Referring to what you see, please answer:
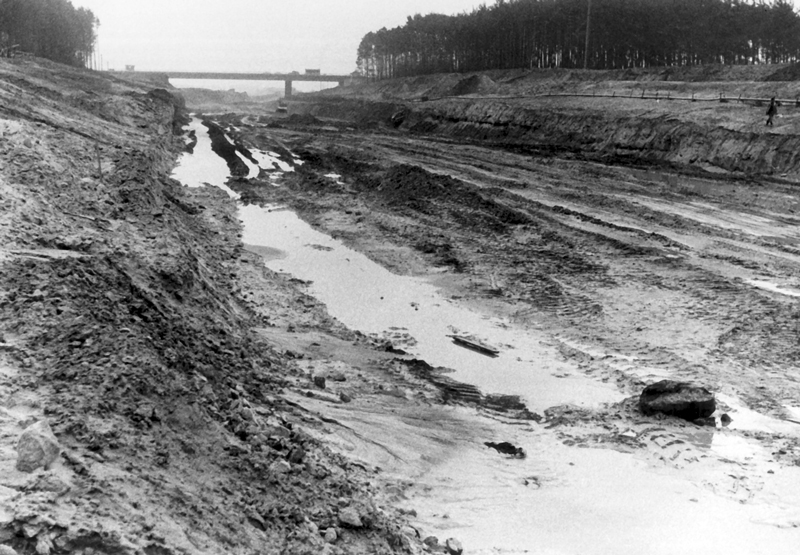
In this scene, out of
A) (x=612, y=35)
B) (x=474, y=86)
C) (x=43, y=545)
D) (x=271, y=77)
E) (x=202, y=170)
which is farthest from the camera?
(x=271, y=77)

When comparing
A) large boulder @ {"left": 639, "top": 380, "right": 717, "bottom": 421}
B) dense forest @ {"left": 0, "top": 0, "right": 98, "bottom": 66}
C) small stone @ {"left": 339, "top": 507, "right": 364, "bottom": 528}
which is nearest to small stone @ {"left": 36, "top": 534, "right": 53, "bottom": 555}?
small stone @ {"left": 339, "top": 507, "right": 364, "bottom": 528}

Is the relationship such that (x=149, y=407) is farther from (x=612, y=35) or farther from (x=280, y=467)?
(x=612, y=35)

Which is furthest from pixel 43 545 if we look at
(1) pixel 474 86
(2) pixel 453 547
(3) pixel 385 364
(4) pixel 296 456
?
(1) pixel 474 86

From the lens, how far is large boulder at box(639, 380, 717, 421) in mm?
8789

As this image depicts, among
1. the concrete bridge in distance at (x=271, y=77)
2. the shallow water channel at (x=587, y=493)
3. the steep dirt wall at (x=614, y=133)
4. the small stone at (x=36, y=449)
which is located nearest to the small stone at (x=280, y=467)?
the shallow water channel at (x=587, y=493)

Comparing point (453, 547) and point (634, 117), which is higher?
point (634, 117)

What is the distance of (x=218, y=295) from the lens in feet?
38.4

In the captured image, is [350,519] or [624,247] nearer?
[350,519]

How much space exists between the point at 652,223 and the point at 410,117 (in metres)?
39.1

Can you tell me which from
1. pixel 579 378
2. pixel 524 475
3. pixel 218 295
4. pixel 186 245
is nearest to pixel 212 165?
pixel 186 245

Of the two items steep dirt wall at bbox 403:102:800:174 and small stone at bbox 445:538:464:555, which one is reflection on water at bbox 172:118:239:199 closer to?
steep dirt wall at bbox 403:102:800:174

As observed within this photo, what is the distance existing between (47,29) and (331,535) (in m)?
94.6

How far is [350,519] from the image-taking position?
6.00 m

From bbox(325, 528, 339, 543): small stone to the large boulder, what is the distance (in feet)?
15.8
